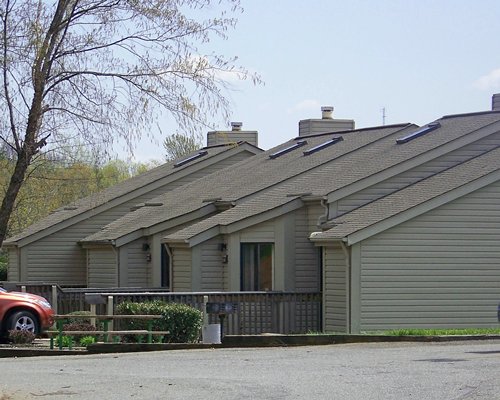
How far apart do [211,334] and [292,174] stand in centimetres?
1250

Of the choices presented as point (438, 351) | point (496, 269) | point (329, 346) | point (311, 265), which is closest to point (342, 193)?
point (311, 265)

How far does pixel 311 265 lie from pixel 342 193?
2.32 metres

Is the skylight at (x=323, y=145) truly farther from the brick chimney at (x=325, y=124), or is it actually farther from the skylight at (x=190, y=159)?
the skylight at (x=190, y=159)

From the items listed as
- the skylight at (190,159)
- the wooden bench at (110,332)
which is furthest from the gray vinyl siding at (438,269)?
the skylight at (190,159)

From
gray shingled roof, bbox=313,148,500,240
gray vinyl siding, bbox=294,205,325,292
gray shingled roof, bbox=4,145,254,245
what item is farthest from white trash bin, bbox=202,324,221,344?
gray shingled roof, bbox=4,145,254,245

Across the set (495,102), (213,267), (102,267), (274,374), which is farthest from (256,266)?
(274,374)

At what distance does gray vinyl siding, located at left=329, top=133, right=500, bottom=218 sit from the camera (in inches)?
1180

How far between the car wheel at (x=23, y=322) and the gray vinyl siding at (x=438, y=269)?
726 centimetres

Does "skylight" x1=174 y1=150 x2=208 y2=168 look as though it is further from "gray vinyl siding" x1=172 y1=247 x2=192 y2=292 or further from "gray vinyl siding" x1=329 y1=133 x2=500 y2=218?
"gray vinyl siding" x1=329 y1=133 x2=500 y2=218

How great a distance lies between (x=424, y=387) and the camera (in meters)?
14.2

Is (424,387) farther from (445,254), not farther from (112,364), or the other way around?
(445,254)

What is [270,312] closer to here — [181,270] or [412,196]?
[181,270]

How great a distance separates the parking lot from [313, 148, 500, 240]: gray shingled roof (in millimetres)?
6512

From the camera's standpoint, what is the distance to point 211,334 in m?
22.9
